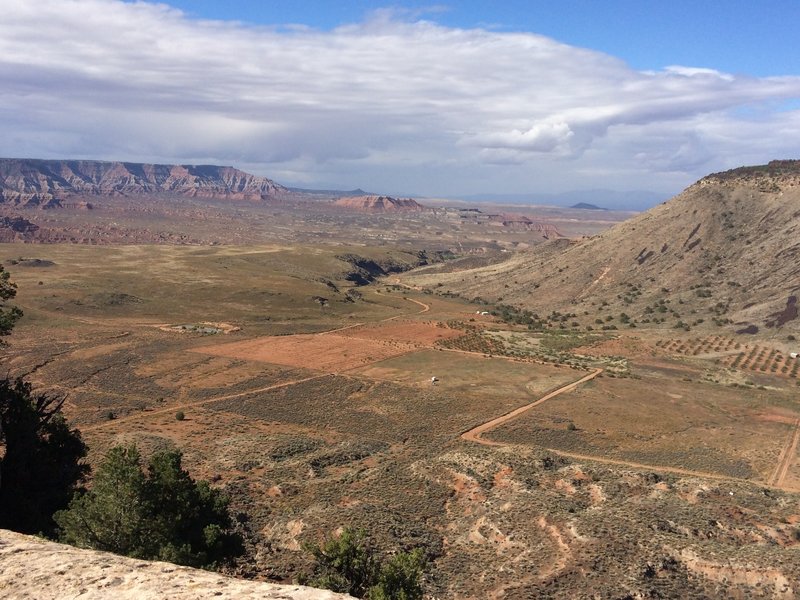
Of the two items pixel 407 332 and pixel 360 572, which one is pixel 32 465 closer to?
pixel 360 572

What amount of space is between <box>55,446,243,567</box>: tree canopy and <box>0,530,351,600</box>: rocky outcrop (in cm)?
703

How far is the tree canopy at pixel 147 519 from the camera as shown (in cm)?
2014

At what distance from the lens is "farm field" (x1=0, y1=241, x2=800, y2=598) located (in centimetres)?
2647

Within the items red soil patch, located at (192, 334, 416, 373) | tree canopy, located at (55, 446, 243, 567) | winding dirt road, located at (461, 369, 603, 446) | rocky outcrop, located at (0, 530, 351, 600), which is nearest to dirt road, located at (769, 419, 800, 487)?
winding dirt road, located at (461, 369, 603, 446)

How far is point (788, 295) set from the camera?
90.6m

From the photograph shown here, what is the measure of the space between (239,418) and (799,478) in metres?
44.3

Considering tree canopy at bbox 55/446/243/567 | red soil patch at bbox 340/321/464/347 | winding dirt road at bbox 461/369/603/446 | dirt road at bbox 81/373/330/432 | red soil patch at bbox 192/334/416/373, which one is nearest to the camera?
tree canopy at bbox 55/446/243/567

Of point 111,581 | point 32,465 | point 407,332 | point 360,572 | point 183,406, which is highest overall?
point 111,581

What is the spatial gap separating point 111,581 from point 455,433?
37.7 metres

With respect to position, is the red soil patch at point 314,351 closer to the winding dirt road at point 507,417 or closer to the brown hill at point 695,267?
the winding dirt road at point 507,417

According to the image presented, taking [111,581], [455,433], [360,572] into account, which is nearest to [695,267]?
[455,433]

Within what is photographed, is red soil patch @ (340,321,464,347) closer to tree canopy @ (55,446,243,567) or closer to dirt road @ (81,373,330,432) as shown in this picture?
dirt road @ (81,373,330,432)

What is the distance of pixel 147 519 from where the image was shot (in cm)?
2077

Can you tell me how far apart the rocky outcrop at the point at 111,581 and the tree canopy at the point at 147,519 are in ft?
23.1
